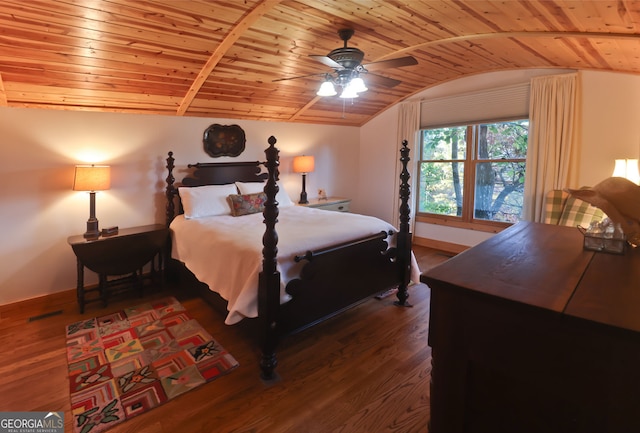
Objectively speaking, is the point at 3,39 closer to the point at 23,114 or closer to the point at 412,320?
the point at 23,114

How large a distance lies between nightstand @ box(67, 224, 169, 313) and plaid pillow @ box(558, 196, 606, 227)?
4.28 meters

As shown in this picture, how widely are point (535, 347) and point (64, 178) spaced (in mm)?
3930

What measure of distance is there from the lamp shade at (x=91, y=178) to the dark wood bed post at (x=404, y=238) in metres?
2.78

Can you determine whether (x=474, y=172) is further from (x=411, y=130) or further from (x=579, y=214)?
(x=579, y=214)

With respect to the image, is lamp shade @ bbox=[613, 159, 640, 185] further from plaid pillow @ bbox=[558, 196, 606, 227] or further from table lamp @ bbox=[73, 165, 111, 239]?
table lamp @ bbox=[73, 165, 111, 239]

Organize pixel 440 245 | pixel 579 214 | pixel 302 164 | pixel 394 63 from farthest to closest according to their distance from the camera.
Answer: pixel 440 245, pixel 302 164, pixel 579 214, pixel 394 63

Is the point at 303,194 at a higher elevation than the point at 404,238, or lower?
higher

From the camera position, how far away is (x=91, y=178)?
315 cm

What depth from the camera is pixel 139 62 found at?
305cm

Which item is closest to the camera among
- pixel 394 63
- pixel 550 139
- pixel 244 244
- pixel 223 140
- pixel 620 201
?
pixel 620 201

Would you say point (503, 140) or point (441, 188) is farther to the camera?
point (441, 188)

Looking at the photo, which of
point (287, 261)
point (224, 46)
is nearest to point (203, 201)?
point (224, 46)

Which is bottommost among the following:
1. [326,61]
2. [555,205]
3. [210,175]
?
[555,205]

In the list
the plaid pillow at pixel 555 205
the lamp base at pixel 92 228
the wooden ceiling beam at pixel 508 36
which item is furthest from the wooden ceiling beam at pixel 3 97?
the plaid pillow at pixel 555 205
